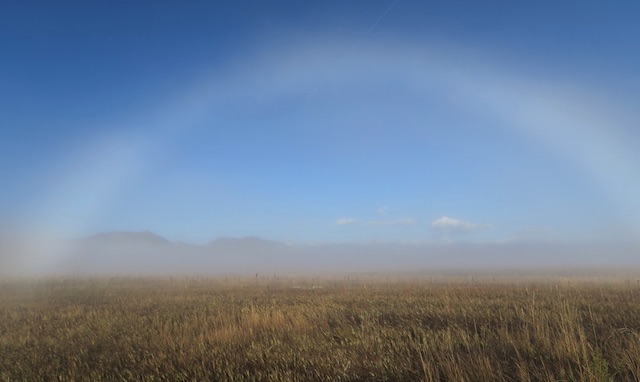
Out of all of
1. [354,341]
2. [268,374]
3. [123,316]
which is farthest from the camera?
[123,316]

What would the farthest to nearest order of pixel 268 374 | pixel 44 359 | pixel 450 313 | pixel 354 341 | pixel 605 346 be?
pixel 450 313 < pixel 44 359 < pixel 354 341 < pixel 605 346 < pixel 268 374

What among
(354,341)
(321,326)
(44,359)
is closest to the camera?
(354,341)

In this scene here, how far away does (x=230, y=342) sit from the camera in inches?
A: 323

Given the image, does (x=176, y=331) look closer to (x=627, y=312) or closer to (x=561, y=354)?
(x=561, y=354)

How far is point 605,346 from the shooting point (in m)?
6.36

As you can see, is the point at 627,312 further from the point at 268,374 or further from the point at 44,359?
the point at 44,359

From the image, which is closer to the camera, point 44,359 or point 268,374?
point 268,374

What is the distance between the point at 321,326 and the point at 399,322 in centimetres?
211

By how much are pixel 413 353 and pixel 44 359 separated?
25.6ft

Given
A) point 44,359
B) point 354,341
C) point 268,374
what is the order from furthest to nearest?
point 44,359 → point 354,341 → point 268,374

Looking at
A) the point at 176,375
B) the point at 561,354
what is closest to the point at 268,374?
the point at 176,375

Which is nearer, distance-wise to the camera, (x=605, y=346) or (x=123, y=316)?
(x=605, y=346)

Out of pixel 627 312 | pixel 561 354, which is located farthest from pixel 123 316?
pixel 627 312

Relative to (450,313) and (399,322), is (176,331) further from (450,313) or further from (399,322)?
(450,313)
